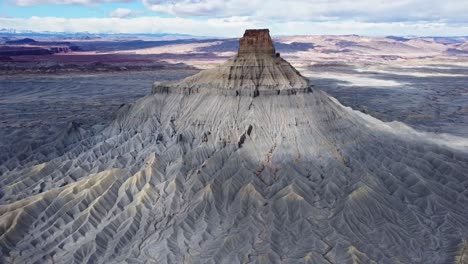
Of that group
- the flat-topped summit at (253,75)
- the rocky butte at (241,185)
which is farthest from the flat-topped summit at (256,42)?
the rocky butte at (241,185)

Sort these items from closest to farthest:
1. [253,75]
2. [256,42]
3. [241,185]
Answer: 1. [241,185]
2. [253,75]
3. [256,42]

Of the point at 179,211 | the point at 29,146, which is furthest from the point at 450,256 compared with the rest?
the point at 29,146

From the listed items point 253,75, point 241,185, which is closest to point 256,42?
point 253,75

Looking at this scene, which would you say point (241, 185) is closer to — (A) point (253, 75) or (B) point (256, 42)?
(A) point (253, 75)

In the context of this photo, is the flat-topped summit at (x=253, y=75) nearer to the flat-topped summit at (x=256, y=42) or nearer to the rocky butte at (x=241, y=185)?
the flat-topped summit at (x=256, y=42)

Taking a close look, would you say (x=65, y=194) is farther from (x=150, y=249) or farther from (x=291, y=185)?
(x=291, y=185)

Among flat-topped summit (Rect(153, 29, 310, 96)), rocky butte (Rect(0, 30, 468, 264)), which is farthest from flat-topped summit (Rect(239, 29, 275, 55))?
rocky butte (Rect(0, 30, 468, 264))
